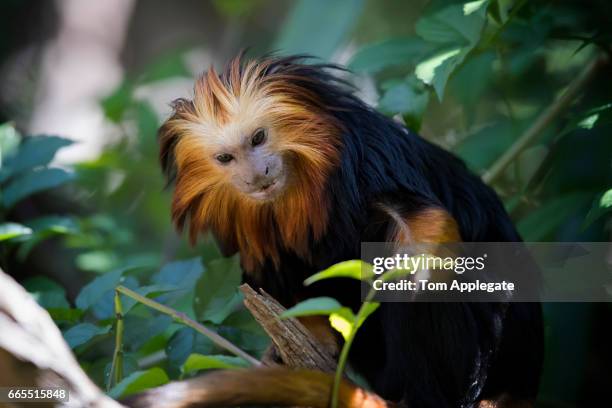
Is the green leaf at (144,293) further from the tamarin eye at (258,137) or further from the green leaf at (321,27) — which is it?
the green leaf at (321,27)

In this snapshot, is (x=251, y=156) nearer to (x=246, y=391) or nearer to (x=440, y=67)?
(x=440, y=67)

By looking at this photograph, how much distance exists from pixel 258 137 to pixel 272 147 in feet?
0.25

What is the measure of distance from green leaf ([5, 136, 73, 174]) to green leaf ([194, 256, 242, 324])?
1053 mm

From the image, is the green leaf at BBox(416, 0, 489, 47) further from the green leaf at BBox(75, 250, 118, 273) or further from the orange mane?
the green leaf at BBox(75, 250, 118, 273)

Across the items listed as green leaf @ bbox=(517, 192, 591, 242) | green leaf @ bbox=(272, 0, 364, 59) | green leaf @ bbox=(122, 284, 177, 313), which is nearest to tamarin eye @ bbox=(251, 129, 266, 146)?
green leaf @ bbox=(122, 284, 177, 313)

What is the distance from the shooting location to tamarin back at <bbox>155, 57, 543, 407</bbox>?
343 centimetres

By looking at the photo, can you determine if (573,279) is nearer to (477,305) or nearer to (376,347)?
(477,305)

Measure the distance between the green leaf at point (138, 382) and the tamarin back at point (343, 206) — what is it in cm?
97

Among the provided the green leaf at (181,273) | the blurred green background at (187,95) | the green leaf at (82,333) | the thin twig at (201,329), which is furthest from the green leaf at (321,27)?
→ the thin twig at (201,329)

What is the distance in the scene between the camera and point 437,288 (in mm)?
3385

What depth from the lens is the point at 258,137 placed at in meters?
3.80

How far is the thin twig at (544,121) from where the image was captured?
4609 millimetres

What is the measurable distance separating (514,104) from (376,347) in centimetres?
254

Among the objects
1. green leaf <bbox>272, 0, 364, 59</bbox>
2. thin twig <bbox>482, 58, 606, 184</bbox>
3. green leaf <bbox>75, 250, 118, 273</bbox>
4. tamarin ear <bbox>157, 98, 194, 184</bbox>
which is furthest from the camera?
green leaf <bbox>272, 0, 364, 59</bbox>
